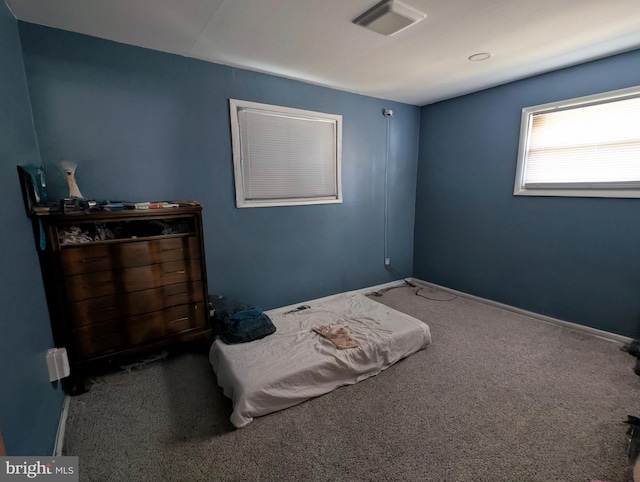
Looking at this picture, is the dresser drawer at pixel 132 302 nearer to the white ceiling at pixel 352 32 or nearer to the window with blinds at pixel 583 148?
the white ceiling at pixel 352 32

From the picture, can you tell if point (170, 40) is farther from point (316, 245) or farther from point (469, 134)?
point (469, 134)

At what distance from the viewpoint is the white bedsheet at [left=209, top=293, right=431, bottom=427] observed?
177cm

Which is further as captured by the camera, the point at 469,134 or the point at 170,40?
the point at 469,134

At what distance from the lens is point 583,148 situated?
2693 mm

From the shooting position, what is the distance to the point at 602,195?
8.41ft

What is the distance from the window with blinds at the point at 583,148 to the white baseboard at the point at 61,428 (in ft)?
13.7

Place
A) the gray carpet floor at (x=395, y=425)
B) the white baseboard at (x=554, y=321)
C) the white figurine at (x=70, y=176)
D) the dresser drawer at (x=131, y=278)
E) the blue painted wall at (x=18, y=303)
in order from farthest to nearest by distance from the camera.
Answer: the white baseboard at (x=554, y=321), the white figurine at (x=70, y=176), the dresser drawer at (x=131, y=278), the gray carpet floor at (x=395, y=425), the blue painted wall at (x=18, y=303)

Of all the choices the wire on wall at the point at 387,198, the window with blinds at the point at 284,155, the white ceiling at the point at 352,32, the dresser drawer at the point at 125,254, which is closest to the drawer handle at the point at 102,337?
the dresser drawer at the point at 125,254

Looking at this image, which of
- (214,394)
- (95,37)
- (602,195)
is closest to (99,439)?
(214,394)

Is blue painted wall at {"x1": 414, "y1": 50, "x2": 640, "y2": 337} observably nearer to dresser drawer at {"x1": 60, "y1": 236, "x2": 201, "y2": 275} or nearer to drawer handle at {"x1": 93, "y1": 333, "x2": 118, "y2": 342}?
dresser drawer at {"x1": 60, "y1": 236, "x2": 201, "y2": 275}

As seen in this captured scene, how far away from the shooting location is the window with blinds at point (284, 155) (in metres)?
2.77

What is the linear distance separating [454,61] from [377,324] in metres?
2.43

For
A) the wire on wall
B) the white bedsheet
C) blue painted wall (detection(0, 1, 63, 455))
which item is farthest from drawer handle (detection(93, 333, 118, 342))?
the wire on wall

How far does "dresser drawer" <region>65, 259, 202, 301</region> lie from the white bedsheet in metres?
0.59
